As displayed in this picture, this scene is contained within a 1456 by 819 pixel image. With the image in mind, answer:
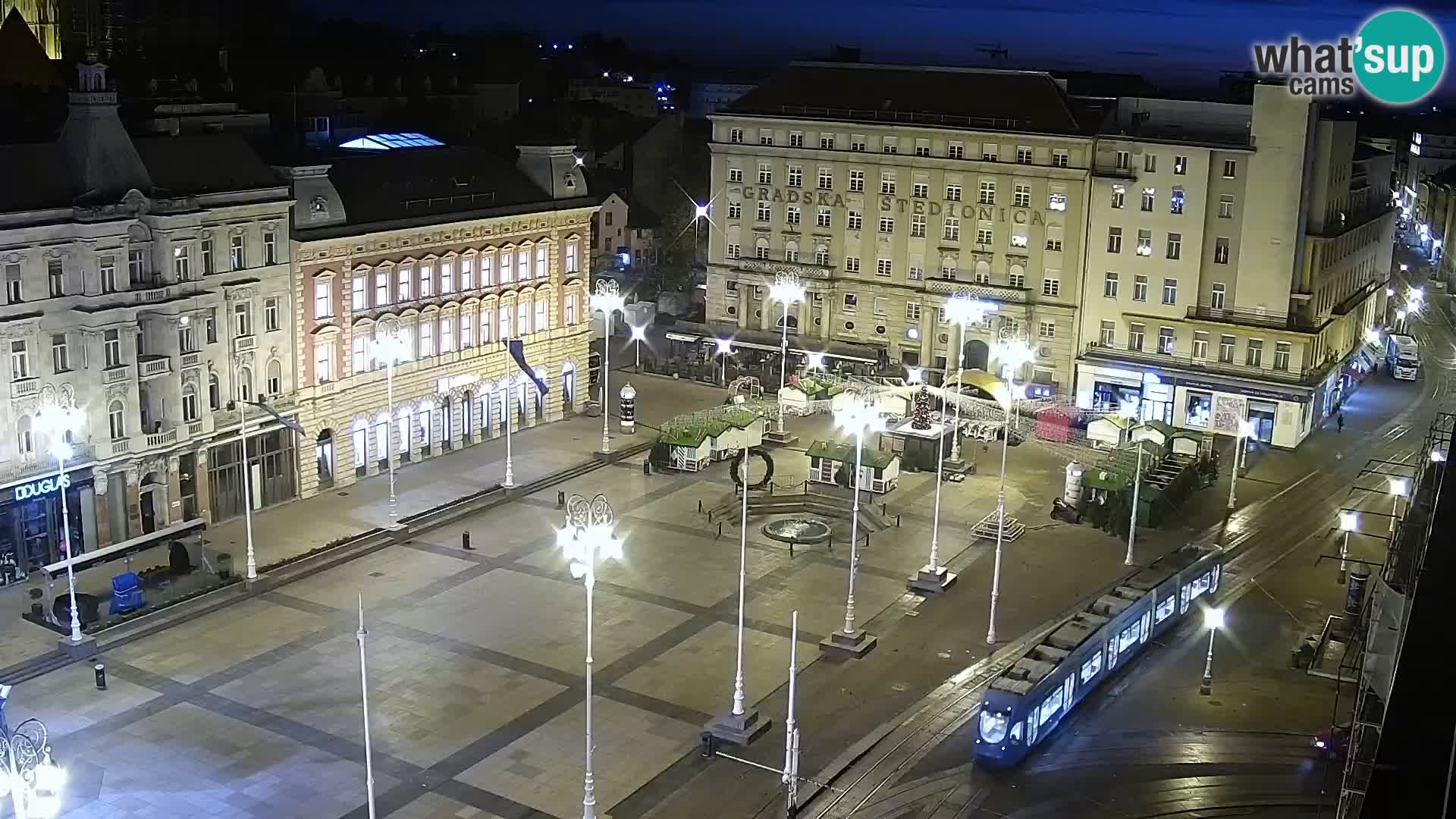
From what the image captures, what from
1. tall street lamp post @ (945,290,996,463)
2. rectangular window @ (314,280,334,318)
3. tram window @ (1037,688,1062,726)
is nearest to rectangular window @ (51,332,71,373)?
rectangular window @ (314,280,334,318)

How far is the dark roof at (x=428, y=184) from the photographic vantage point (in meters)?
71.8

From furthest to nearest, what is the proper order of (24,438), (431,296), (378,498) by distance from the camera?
(431,296)
(378,498)
(24,438)

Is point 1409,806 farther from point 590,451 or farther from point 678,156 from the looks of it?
point 678,156

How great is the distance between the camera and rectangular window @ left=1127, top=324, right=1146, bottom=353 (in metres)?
87.2

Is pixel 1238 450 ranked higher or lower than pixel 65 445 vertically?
lower

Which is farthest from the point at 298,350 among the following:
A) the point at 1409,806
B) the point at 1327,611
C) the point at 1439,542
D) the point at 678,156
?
the point at 678,156

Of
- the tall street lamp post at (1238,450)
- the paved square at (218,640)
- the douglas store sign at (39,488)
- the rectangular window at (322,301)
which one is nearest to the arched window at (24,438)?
the douglas store sign at (39,488)

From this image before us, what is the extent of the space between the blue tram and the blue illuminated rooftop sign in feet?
155

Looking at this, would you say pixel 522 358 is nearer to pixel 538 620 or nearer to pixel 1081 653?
pixel 538 620

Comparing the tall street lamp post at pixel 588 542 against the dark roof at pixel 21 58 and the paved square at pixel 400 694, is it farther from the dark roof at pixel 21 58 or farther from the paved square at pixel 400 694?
the dark roof at pixel 21 58

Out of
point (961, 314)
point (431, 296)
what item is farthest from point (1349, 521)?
point (431, 296)

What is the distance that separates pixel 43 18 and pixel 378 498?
242 ft

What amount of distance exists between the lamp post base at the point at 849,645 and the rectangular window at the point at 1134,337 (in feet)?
137

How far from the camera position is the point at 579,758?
4284 cm
